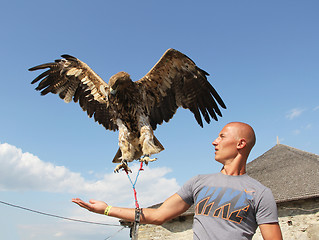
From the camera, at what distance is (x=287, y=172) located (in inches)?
514

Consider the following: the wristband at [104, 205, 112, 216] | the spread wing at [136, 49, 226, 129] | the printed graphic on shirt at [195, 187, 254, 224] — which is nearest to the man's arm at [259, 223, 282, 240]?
the printed graphic on shirt at [195, 187, 254, 224]

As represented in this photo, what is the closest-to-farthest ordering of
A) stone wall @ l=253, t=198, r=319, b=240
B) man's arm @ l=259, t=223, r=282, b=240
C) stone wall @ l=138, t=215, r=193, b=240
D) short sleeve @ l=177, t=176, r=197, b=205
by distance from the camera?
man's arm @ l=259, t=223, r=282, b=240, short sleeve @ l=177, t=176, r=197, b=205, stone wall @ l=253, t=198, r=319, b=240, stone wall @ l=138, t=215, r=193, b=240

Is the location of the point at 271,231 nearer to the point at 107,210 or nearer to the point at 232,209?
the point at 232,209

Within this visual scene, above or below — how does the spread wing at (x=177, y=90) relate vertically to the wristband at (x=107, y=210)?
above

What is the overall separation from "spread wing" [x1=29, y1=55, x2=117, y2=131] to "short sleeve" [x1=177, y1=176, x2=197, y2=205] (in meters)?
2.89

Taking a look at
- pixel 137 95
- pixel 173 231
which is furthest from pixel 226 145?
pixel 173 231

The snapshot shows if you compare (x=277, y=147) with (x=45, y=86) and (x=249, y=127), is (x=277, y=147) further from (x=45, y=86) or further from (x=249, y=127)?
(x=249, y=127)

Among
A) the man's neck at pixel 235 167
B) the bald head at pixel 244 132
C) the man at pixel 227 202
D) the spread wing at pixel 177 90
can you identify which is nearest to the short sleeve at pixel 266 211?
the man at pixel 227 202

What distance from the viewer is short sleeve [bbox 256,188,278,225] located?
1.69 meters

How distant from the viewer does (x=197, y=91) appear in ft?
15.8

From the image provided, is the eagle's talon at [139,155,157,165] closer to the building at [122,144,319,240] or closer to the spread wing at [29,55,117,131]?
the spread wing at [29,55,117,131]

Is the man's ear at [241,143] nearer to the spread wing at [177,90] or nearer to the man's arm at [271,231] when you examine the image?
the man's arm at [271,231]

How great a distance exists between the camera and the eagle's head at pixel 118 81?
12.6 feet

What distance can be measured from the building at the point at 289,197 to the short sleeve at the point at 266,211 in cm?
966
